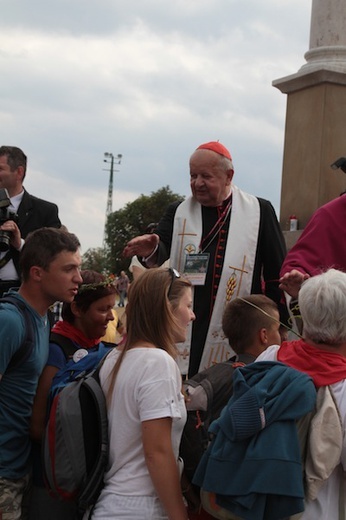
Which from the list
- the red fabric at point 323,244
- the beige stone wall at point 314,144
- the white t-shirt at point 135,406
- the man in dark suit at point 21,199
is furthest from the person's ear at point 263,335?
the beige stone wall at point 314,144

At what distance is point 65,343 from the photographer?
4113 millimetres

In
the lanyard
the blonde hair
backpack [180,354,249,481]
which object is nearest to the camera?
the blonde hair

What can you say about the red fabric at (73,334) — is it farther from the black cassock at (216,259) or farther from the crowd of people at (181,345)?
the black cassock at (216,259)

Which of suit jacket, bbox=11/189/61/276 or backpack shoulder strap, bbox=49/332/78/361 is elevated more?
suit jacket, bbox=11/189/61/276

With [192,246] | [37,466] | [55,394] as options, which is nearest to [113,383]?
[55,394]

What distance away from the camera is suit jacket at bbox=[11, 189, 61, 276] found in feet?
18.2

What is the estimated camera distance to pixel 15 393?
12.2ft

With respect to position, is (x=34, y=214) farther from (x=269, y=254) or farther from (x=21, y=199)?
(x=269, y=254)

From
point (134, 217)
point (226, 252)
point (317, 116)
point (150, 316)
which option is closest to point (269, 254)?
point (226, 252)

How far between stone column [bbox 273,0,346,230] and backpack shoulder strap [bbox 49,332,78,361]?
4659 mm

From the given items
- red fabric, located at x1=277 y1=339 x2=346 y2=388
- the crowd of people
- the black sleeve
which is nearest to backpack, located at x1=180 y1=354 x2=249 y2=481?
the crowd of people

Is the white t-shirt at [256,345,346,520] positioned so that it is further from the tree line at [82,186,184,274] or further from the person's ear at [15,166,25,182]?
the tree line at [82,186,184,274]

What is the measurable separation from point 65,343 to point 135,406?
927 mm

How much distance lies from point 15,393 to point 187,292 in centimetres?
87
